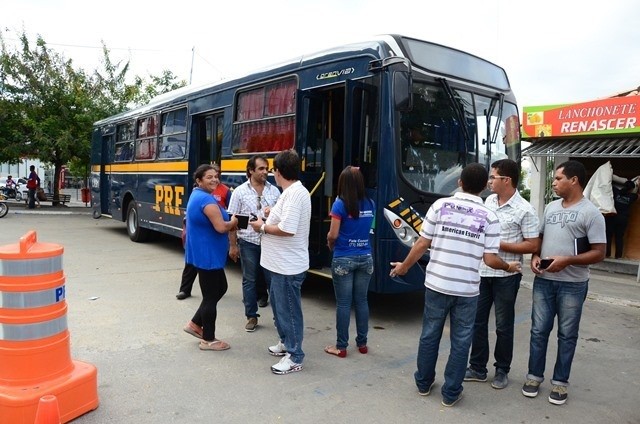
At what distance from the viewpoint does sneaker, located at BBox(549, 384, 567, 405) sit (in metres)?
3.75

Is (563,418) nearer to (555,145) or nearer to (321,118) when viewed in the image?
(321,118)

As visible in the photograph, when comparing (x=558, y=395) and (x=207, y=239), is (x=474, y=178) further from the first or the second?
(x=207, y=239)

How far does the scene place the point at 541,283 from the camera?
3.79m

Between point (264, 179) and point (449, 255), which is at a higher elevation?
point (264, 179)

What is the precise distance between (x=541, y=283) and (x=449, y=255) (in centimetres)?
85

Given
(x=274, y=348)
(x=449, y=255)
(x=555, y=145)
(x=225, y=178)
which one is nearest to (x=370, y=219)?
(x=449, y=255)

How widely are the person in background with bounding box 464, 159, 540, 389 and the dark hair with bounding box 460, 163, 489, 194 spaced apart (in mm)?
411

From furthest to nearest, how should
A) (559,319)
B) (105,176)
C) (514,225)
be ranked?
1. (105,176)
2. (514,225)
3. (559,319)

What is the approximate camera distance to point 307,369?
4281 millimetres

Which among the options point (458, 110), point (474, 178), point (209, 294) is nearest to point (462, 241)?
point (474, 178)

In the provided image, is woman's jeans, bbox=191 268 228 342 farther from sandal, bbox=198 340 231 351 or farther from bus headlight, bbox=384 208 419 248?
bus headlight, bbox=384 208 419 248

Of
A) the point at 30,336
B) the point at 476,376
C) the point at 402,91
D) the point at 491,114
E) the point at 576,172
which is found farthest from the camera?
the point at 491,114

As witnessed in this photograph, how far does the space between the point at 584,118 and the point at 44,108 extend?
19.7 m

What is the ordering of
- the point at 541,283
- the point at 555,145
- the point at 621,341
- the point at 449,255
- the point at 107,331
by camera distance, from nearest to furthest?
the point at 449,255 → the point at 541,283 → the point at 107,331 → the point at 621,341 → the point at 555,145
